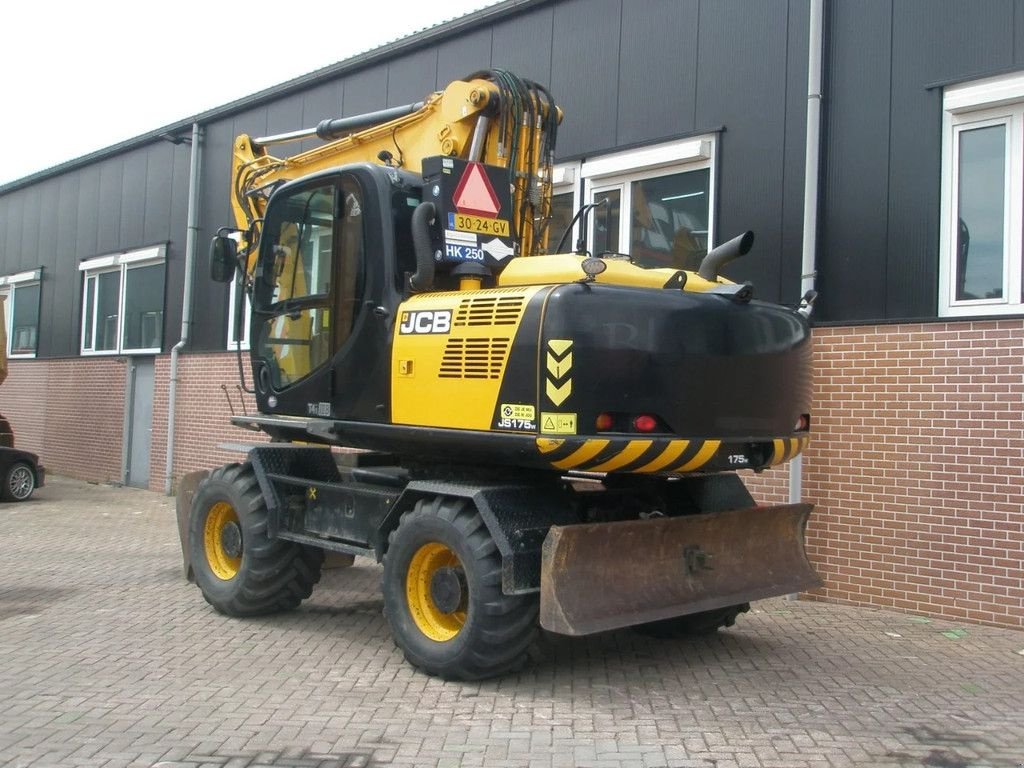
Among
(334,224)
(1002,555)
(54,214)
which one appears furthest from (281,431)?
(54,214)

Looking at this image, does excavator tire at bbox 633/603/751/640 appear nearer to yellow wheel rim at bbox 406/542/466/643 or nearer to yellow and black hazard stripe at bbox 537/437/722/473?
yellow wheel rim at bbox 406/542/466/643

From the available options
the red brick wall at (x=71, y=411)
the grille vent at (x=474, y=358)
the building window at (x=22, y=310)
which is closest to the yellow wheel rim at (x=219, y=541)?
the grille vent at (x=474, y=358)

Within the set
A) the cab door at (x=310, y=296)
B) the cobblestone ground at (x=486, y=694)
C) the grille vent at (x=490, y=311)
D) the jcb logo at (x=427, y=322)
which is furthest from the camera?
the cab door at (x=310, y=296)

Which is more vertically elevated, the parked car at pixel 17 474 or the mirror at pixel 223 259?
the mirror at pixel 223 259

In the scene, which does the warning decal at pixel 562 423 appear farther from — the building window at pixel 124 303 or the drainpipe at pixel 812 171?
the building window at pixel 124 303

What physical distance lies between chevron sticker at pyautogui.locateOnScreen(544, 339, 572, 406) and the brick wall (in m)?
3.75

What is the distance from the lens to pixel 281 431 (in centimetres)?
748

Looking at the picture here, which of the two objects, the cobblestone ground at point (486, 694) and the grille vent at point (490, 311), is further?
the grille vent at point (490, 311)

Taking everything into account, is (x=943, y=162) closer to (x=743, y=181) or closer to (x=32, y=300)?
(x=743, y=181)

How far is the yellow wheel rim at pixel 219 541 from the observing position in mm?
7648

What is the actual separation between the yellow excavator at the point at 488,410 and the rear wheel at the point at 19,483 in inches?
326

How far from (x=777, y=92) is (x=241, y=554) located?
5871 millimetres

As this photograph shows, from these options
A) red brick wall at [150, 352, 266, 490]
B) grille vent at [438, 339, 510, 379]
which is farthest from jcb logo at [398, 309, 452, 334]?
red brick wall at [150, 352, 266, 490]

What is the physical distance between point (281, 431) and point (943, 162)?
17.8 ft
